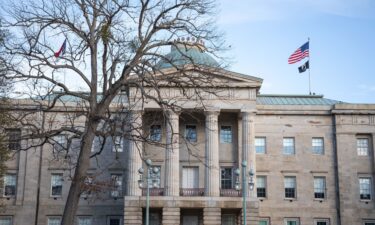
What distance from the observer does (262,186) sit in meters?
54.1

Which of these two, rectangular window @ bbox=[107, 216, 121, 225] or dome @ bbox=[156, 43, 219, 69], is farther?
rectangular window @ bbox=[107, 216, 121, 225]

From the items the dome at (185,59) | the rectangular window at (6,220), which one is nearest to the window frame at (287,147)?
the dome at (185,59)

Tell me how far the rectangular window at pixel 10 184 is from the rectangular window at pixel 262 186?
869 inches

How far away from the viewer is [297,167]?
5456cm

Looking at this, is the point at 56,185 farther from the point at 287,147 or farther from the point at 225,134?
the point at 287,147

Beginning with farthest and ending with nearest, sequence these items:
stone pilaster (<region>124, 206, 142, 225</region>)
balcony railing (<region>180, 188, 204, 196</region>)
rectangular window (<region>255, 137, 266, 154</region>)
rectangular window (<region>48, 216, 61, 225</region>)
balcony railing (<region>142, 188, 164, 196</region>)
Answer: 1. rectangular window (<region>255, 137, 266, 154</region>)
2. rectangular window (<region>48, 216, 61, 225</region>)
3. balcony railing (<region>180, 188, 204, 196</region>)
4. balcony railing (<region>142, 188, 164, 196</region>)
5. stone pilaster (<region>124, 206, 142, 225</region>)

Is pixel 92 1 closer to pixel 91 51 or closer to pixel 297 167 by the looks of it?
pixel 91 51

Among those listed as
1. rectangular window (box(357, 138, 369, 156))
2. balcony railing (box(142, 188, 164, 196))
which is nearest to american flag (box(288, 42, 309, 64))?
rectangular window (box(357, 138, 369, 156))

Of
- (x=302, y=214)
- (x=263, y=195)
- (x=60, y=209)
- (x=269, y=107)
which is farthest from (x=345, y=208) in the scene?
(x=60, y=209)

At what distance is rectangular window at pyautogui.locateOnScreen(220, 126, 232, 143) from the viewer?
175 feet

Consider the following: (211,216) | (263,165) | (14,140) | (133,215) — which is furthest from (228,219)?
(14,140)

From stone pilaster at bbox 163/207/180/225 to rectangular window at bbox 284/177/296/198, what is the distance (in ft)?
36.9

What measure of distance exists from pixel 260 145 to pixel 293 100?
656 cm

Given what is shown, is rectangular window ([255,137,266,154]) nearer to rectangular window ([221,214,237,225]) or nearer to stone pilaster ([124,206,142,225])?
rectangular window ([221,214,237,225])
